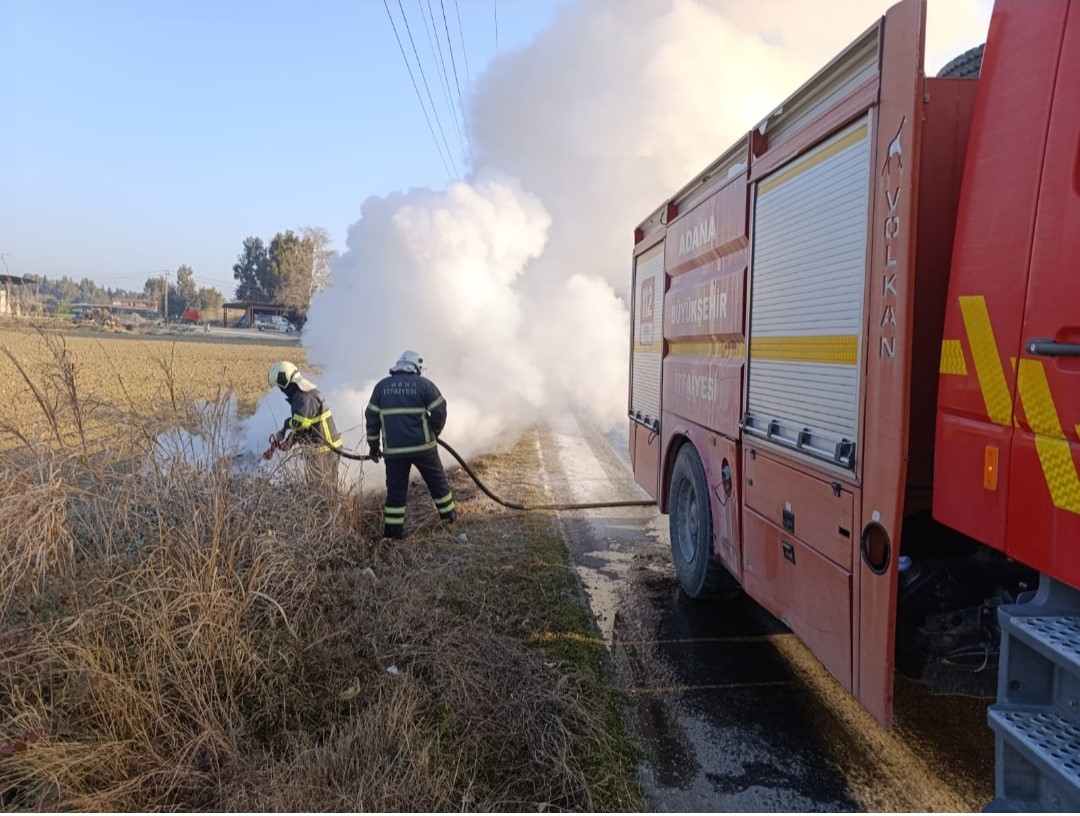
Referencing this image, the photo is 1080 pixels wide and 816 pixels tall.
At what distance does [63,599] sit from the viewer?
3.24 metres

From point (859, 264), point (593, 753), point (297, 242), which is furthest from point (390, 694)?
point (297, 242)

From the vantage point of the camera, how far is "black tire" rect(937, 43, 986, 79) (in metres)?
2.60

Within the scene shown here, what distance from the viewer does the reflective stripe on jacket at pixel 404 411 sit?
239 inches

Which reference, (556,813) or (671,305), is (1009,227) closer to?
(556,813)

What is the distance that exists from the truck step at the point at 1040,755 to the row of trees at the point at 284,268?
2130 inches

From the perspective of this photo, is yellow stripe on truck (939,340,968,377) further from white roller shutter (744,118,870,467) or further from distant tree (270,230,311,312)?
distant tree (270,230,311,312)

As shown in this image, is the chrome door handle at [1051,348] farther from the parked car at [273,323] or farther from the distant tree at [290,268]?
the distant tree at [290,268]

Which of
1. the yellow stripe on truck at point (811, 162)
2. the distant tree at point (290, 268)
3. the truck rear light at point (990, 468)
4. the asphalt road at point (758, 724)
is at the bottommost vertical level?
the asphalt road at point (758, 724)

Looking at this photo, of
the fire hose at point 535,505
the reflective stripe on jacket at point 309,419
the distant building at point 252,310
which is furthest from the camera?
the distant building at point 252,310

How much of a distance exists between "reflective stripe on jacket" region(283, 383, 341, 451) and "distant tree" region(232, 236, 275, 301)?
6796 cm

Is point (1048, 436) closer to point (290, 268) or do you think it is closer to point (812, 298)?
point (812, 298)

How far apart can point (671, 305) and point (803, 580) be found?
2.76 m

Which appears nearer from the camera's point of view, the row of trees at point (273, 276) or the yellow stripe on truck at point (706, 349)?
the yellow stripe on truck at point (706, 349)

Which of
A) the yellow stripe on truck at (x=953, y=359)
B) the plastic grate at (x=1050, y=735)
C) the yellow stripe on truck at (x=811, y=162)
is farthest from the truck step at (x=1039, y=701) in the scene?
the yellow stripe on truck at (x=811, y=162)
